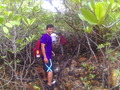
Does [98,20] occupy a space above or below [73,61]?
above

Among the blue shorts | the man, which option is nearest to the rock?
the man

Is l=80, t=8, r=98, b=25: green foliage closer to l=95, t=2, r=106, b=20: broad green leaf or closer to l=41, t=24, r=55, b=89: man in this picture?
l=95, t=2, r=106, b=20: broad green leaf

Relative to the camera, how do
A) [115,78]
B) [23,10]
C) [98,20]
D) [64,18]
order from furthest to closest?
[64,18] < [115,78] < [23,10] < [98,20]

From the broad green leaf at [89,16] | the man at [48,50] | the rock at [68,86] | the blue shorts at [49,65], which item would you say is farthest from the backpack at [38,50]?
the broad green leaf at [89,16]

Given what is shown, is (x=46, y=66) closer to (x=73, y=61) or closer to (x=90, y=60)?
(x=73, y=61)

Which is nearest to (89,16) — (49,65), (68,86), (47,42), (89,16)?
(89,16)

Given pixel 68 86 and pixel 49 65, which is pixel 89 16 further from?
pixel 68 86

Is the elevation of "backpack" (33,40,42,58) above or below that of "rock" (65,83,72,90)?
above

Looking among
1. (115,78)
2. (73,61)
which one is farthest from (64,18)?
(115,78)

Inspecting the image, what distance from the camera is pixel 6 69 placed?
4.19 meters

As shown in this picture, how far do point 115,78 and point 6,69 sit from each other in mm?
2735

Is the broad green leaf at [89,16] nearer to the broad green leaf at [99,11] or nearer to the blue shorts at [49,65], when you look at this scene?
the broad green leaf at [99,11]

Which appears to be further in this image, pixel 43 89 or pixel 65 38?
pixel 65 38

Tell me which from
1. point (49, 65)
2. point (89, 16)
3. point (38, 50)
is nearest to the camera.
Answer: point (89, 16)
